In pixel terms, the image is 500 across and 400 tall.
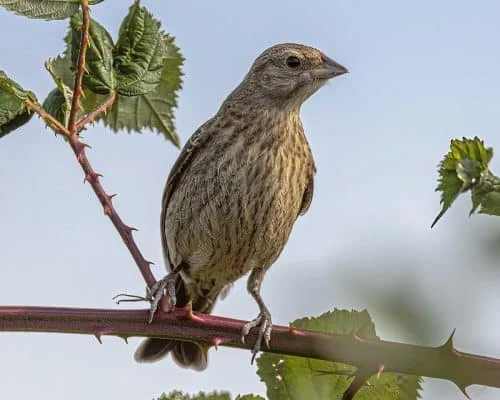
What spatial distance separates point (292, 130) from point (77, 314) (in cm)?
331

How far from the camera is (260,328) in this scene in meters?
3.10

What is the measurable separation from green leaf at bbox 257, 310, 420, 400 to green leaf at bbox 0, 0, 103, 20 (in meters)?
1.12

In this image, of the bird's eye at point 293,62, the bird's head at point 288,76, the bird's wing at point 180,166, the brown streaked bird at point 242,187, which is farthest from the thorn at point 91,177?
the bird's eye at point 293,62

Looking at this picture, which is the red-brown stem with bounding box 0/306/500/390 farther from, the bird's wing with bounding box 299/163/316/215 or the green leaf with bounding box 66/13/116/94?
the bird's wing with bounding box 299/163/316/215

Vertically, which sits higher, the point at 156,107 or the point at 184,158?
the point at 184,158

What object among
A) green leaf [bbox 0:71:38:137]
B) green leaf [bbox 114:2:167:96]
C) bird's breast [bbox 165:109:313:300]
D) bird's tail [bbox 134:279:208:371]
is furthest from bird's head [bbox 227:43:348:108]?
green leaf [bbox 0:71:38:137]

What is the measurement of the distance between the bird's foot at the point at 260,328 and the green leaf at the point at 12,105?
88 cm

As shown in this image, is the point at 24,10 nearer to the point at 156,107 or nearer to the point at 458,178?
the point at 156,107

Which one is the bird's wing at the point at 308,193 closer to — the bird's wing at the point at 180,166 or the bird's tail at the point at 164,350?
the bird's wing at the point at 180,166

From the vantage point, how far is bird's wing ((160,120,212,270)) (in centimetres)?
518

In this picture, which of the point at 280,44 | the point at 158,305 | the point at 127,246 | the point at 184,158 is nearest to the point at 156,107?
the point at 127,246

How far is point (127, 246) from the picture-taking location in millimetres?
2596

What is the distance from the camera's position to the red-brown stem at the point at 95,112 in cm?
261

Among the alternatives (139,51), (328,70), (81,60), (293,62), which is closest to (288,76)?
(293,62)
